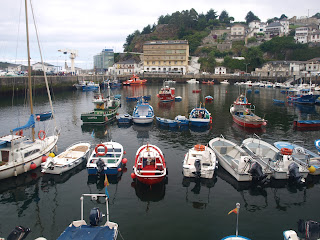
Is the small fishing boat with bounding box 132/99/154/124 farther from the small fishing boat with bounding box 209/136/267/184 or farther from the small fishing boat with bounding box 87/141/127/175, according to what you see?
the small fishing boat with bounding box 209/136/267/184

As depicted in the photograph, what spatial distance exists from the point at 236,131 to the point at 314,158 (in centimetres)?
1403

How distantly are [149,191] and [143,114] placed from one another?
77.4 ft

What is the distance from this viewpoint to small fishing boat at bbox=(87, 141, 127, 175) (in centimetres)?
1916

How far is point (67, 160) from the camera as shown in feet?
68.6

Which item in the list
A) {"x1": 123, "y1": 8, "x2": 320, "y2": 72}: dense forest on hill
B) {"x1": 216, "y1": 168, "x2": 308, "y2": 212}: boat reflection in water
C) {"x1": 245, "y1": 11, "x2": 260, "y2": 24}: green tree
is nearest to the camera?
{"x1": 216, "y1": 168, "x2": 308, "y2": 212}: boat reflection in water

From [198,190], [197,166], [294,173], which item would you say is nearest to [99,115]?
[197,166]

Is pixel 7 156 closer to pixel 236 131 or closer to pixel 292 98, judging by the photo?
pixel 236 131

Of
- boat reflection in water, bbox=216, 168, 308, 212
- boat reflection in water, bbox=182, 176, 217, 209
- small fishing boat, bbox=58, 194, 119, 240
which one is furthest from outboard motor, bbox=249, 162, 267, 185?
small fishing boat, bbox=58, 194, 119, 240

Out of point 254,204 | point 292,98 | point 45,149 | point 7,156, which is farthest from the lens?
point 292,98

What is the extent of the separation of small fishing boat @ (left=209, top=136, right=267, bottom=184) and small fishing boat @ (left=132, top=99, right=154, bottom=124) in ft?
47.2

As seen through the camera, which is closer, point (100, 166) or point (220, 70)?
point (100, 166)

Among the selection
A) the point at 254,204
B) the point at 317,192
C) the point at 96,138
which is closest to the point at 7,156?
the point at 96,138

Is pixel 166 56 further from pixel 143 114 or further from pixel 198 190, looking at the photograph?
pixel 198 190

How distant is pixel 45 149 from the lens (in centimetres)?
2223
